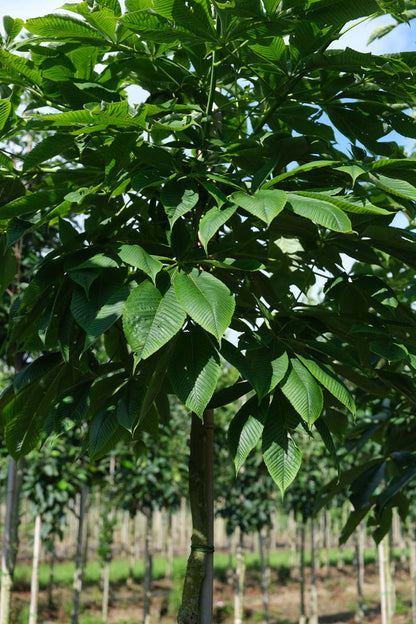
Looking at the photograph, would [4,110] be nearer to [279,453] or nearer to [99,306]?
[99,306]

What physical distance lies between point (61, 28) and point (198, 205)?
568mm

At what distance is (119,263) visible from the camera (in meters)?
1.52

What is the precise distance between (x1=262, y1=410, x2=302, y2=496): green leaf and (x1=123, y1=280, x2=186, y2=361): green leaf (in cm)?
37

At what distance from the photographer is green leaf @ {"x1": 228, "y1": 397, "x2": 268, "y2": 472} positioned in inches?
58.8

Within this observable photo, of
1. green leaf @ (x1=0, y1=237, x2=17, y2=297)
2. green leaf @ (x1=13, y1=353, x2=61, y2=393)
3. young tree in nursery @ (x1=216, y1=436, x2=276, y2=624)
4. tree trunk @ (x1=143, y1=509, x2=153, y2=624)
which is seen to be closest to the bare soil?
tree trunk @ (x1=143, y1=509, x2=153, y2=624)

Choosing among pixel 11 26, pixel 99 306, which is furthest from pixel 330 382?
pixel 11 26

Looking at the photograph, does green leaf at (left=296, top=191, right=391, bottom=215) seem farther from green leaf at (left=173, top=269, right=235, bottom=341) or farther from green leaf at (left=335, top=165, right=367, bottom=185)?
green leaf at (left=173, top=269, right=235, bottom=341)

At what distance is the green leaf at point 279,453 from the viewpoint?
57.7 inches

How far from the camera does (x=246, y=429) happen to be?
1524 mm

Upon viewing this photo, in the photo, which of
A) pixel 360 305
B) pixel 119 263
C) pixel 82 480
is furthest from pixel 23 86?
pixel 82 480

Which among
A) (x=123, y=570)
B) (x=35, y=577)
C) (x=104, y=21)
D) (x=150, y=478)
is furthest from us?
(x=123, y=570)

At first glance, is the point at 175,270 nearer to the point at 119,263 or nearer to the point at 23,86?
the point at 119,263

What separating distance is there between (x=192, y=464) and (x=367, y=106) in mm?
1106

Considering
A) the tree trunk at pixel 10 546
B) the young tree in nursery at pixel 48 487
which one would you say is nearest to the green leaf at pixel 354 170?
the tree trunk at pixel 10 546
